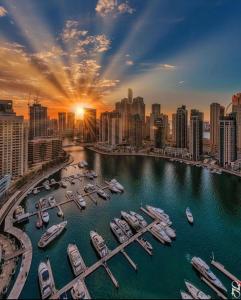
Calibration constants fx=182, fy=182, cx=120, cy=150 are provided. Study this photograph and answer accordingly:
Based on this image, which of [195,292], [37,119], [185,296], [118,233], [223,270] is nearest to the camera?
[185,296]

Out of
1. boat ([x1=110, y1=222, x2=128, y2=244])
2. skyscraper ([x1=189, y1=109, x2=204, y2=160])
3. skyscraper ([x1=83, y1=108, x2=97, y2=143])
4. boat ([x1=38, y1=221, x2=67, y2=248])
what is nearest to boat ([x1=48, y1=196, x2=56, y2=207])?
boat ([x1=38, y1=221, x2=67, y2=248])

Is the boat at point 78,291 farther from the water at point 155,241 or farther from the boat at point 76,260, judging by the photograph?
the boat at point 76,260

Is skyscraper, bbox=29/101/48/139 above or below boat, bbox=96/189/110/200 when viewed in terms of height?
above

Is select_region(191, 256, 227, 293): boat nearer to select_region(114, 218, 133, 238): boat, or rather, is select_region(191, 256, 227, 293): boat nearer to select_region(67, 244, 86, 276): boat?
select_region(114, 218, 133, 238): boat

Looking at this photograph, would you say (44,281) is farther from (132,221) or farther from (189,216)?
(189,216)

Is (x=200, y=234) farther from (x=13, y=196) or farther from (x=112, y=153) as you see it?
(x=112, y=153)

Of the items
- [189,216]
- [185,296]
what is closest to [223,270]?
[185,296]

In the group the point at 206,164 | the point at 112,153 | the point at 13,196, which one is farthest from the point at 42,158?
the point at 206,164
